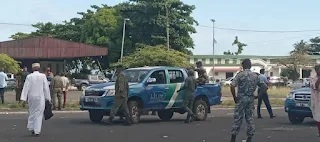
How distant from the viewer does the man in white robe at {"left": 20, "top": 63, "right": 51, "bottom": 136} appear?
12.9 meters

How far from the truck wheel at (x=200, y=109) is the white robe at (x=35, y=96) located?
20.1ft

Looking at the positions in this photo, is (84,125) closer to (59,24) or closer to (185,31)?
(185,31)

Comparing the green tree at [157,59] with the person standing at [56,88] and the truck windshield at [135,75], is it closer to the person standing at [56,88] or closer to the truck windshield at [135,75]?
the person standing at [56,88]

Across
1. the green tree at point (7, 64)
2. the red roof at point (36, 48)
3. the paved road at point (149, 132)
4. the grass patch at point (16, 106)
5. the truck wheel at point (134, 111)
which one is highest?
the red roof at point (36, 48)

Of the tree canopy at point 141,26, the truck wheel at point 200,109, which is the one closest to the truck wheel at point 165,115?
the truck wheel at point 200,109

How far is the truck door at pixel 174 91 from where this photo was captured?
1740cm

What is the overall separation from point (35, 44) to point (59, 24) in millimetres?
20988

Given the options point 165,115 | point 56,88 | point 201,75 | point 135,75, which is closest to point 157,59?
point 56,88

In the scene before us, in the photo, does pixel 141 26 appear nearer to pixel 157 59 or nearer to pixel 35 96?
pixel 157 59

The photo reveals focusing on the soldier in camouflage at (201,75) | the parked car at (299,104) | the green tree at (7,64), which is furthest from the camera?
the green tree at (7,64)

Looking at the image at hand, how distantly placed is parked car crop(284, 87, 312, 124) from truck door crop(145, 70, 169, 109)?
12.3ft

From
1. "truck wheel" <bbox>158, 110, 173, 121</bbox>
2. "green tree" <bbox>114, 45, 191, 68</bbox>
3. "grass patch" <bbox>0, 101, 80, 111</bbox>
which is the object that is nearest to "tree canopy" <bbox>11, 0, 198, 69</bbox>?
"green tree" <bbox>114, 45, 191, 68</bbox>

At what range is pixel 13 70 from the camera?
165ft

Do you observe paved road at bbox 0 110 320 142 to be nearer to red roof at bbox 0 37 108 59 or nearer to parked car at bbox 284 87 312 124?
parked car at bbox 284 87 312 124
